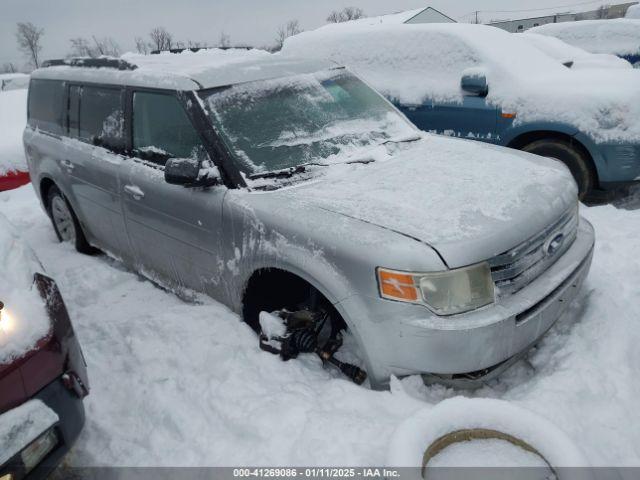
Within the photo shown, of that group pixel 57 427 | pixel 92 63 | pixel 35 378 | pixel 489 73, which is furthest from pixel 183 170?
pixel 489 73

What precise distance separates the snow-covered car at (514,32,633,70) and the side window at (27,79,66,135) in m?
5.44

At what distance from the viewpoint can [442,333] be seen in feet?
6.90

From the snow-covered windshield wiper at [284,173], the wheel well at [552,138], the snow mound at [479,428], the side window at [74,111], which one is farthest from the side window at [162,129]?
the wheel well at [552,138]

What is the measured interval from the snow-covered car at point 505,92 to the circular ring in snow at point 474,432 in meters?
3.50

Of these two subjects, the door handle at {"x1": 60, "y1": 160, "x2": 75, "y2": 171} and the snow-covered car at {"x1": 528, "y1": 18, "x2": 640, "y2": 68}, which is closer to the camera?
the door handle at {"x1": 60, "y1": 160, "x2": 75, "y2": 171}

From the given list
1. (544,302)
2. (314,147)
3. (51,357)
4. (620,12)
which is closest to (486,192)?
(544,302)

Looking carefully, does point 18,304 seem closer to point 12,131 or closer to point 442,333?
point 442,333

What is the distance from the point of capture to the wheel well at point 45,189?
4.67 m

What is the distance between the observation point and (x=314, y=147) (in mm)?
3043

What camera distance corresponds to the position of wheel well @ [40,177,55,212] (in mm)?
4668

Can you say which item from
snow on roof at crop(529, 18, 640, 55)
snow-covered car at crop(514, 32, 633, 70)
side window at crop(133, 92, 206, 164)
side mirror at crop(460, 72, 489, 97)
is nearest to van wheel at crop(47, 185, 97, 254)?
side window at crop(133, 92, 206, 164)

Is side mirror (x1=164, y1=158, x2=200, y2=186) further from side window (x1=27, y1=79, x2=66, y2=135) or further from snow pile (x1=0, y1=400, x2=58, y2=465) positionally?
side window (x1=27, y1=79, x2=66, y2=135)

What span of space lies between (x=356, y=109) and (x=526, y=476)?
256cm

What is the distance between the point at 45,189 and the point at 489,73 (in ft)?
15.6
